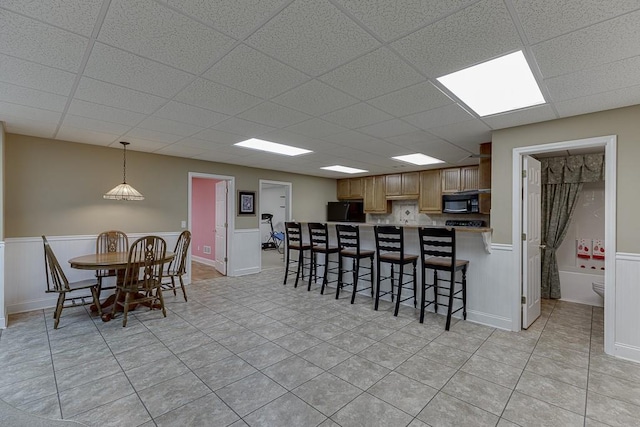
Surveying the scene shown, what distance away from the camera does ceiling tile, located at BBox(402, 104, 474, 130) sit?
2.79m

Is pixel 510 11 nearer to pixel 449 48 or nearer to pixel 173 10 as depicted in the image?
pixel 449 48

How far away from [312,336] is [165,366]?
1.36 meters

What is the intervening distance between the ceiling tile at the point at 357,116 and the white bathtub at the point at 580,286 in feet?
12.9

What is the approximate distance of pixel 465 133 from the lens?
3.58 m

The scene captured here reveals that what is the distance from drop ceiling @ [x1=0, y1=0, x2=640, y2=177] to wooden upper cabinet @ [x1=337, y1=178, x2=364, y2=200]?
170 inches

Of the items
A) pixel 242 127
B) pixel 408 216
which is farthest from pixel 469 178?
pixel 242 127

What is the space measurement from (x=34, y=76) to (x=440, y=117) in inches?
137

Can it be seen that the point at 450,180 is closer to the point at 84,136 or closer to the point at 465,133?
the point at 465,133

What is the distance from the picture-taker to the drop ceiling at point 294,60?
1.46 meters

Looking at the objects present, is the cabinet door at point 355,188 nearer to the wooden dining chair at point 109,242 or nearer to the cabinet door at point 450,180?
the cabinet door at point 450,180

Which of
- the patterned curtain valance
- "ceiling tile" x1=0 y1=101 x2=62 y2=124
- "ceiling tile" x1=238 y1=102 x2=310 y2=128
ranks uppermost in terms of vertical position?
"ceiling tile" x1=238 y1=102 x2=310 y2=128

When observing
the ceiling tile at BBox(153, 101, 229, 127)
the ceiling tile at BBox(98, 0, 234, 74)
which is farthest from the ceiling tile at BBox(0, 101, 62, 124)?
the ceiling tile at BBox(98, 0, 234, 74)

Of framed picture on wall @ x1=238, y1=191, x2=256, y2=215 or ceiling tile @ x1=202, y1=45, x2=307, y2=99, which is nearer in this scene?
ceiling tile @ x1=202, y1=45, x2=307, y2=99

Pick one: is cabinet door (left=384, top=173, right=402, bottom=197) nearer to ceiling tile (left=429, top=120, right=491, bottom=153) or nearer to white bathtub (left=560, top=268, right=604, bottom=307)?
ceiling tile (left=429, top=120, right=491, bottom=153)
